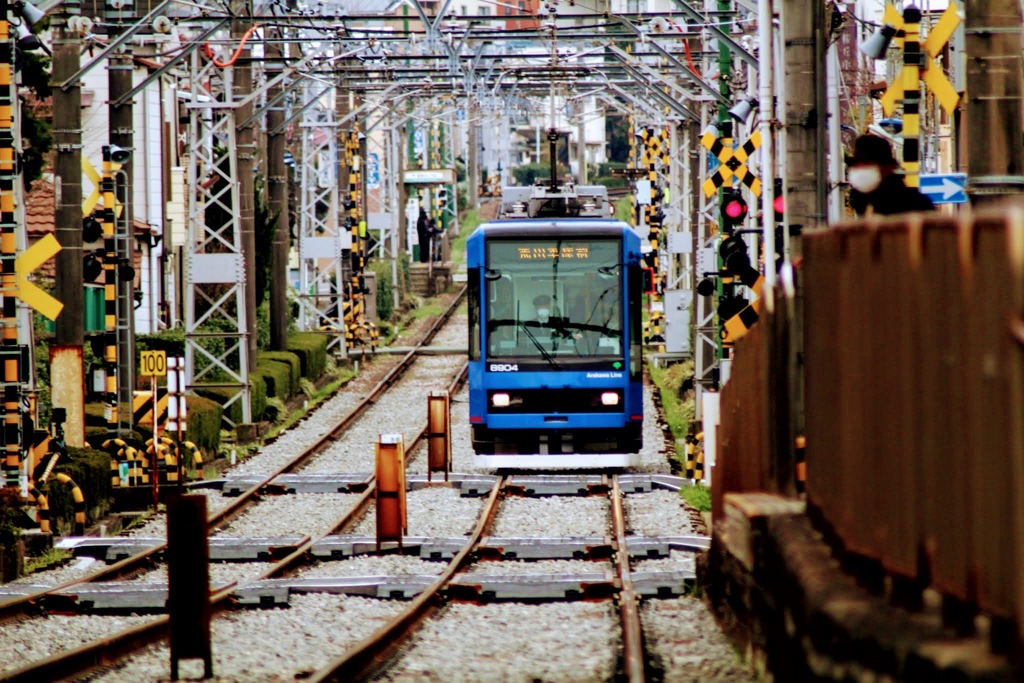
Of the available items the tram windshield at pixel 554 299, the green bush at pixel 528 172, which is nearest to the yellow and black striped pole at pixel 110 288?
the tram windshield at pixel 554 299

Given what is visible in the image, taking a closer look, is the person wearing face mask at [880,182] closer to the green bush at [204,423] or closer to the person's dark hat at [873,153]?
the person's dark hat at [873,153]

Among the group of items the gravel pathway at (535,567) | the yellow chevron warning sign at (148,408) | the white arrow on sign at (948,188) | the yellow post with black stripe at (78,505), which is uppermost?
the white arrow on sign at (948,188)

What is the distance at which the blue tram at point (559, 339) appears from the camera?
68.9 feet

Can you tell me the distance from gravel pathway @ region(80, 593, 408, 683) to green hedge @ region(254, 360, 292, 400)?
18.5 meters

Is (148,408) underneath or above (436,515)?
above

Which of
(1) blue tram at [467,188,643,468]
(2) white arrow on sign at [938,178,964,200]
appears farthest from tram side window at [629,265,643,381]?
(2) white arrow on sign at [938,178,964,200]

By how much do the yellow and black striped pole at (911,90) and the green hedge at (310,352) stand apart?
24.0 meters

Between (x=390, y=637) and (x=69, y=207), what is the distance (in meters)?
9.87

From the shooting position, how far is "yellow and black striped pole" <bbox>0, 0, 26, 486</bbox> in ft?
50.2

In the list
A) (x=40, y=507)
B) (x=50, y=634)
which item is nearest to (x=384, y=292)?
(x=40, y=507)

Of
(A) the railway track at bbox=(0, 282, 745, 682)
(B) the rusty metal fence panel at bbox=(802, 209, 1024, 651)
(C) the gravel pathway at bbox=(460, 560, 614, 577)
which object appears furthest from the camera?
(C) the gravel pathway at bbox=(460, 560, 614, 577)

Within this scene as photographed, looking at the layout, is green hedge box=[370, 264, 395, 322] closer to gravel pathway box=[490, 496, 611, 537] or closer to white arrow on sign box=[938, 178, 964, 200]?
gravel pathway box=[490, 496, 611, 537]

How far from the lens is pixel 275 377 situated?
102 ft

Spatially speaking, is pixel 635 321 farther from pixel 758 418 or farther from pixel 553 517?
pixel 758 418
